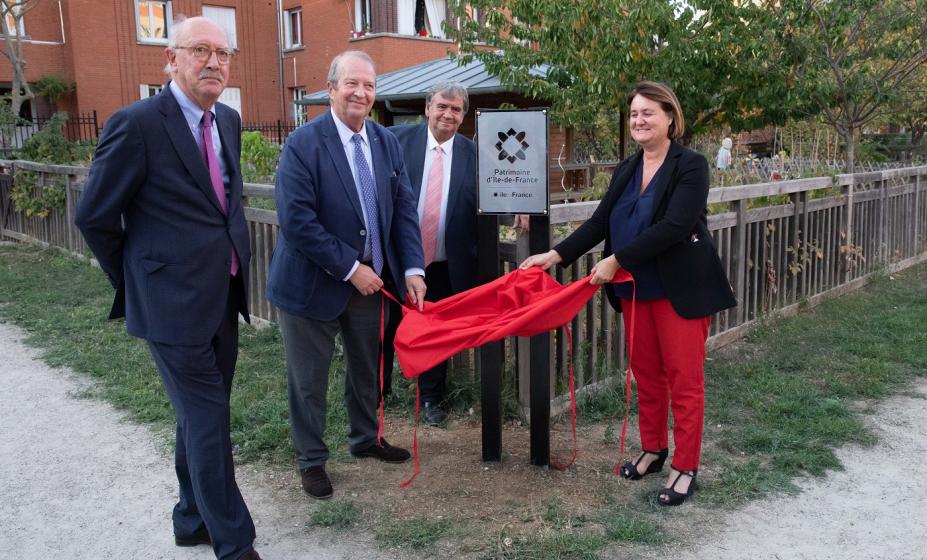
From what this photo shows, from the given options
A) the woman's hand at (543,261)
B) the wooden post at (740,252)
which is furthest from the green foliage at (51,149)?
the woman's hand at (543,261)

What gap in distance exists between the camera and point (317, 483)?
4.03 m

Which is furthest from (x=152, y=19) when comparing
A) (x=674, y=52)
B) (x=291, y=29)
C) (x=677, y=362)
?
(x=677, y=362)

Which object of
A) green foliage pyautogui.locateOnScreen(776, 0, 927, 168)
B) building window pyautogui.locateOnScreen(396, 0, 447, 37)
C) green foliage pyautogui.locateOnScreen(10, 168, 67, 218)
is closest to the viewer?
green foliage pyautogui.locateOnScreen(776, 0, 927, 168)

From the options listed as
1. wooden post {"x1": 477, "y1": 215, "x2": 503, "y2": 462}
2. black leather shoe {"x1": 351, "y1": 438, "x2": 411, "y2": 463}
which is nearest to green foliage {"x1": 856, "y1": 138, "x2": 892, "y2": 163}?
wooden post {"x1": 477, "y1": 215, "x2": 503, "y2": 462}

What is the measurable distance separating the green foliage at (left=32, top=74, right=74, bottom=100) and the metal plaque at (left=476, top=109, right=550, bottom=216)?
25.8m

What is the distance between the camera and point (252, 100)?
2980 cm

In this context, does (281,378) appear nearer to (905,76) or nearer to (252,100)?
(905,76)

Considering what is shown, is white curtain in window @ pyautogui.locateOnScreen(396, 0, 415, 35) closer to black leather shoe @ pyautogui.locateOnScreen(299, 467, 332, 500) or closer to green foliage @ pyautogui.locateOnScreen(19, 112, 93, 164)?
green foliage @ pyautogui.locateOnScreen(19, 112, 93, 164)

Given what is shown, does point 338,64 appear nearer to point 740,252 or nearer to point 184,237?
point 184,237

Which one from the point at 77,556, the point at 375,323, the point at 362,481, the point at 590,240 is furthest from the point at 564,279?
the point at 77,556

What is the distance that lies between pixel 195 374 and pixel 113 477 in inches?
58.4

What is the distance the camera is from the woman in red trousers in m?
3.78

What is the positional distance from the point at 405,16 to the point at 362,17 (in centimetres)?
167

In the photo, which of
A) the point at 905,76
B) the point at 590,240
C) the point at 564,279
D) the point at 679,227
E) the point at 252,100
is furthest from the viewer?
the point at 252,100
